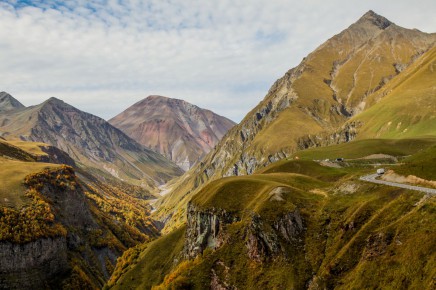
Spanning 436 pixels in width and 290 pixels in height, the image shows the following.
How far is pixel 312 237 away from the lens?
7688 cm

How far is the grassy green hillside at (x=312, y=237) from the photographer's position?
54719mm

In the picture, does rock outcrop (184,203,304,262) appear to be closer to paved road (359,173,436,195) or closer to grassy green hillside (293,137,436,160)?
paved road (359,173,436,195)

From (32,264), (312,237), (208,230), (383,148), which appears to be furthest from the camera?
(383,148)

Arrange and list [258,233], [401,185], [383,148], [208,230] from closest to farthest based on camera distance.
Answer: [401,185], [258,233], [208,230], [383,148]

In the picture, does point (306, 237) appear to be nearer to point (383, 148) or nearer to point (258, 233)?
point (258, 233)

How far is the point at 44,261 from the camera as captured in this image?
16512 centimetres

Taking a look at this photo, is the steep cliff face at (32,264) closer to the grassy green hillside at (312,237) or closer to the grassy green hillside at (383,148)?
the grassy green hillside at (312,237)

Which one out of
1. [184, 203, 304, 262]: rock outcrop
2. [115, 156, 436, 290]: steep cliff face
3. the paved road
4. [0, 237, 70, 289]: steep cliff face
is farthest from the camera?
[0, 237, 70, 289]: steep cliff face

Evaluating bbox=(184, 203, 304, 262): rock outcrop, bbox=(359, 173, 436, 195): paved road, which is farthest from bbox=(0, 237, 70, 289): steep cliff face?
bbox=(359, 173, 436, 195): paved road

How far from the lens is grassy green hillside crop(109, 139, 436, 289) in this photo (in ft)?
180

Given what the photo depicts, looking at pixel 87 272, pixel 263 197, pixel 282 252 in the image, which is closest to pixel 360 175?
pixel 263 197

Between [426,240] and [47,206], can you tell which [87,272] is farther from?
[426,240]

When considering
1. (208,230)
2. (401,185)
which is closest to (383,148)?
(401,185)

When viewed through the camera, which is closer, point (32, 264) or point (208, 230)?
point (208, 230)
